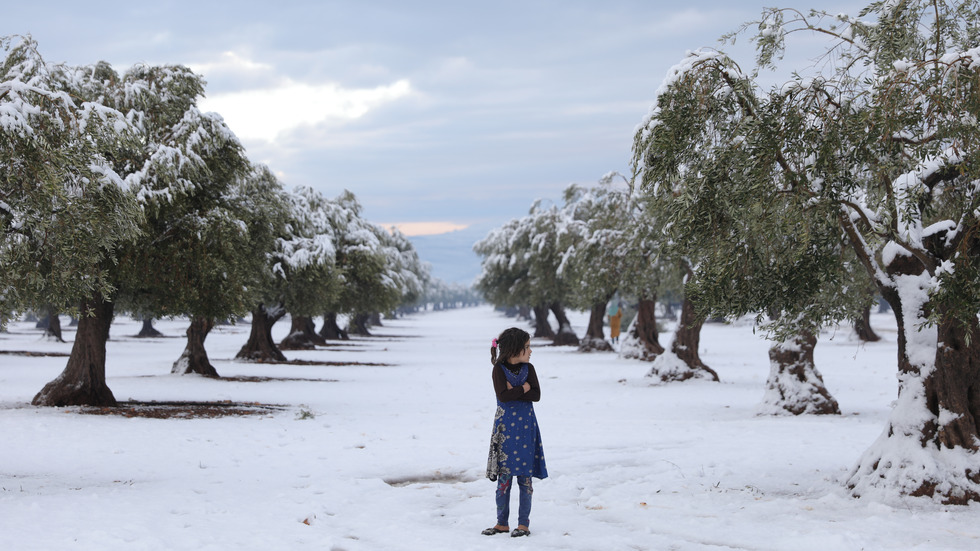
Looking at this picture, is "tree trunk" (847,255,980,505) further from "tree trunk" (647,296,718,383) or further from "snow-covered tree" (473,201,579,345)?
"snow-covered tree" (473,201,579,345)

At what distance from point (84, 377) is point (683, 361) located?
1610 cm

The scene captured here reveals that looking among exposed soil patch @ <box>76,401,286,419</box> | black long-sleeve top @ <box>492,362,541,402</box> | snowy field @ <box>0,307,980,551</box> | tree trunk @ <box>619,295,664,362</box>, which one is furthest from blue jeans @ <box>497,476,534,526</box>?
tree trunk @ <box>619,295,664,362</box>

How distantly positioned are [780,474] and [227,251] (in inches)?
441

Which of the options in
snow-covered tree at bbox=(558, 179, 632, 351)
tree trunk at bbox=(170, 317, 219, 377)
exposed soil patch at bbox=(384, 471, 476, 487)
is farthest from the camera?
snow-covered tree at bbox=(558, 179, 632, 351)

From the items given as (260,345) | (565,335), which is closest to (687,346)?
(260,345)

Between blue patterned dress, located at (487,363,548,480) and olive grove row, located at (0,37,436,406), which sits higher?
olive grove row, located at (0,37,436,406)

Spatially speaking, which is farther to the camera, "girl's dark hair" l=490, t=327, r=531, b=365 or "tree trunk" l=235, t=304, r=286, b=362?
"tree trunk" l=235, t=304, r=286, b=362

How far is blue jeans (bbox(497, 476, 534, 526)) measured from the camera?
7.45 meters

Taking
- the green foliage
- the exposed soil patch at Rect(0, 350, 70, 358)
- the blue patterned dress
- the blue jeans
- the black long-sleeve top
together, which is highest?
the green foliage

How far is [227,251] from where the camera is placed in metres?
16.8

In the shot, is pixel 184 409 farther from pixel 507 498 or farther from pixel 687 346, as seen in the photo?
pixel 687 346

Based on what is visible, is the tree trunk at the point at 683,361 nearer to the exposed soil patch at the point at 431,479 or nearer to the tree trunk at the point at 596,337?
the exposed soil patch at the point at 431,479

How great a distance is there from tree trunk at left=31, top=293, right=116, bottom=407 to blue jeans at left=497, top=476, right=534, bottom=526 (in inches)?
502

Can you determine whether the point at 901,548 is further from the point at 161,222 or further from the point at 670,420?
the point at 161,222
